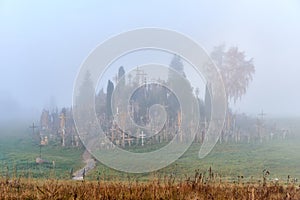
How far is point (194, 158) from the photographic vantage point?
20969mm

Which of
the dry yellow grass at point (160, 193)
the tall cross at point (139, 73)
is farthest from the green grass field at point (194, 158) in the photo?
the dry yellow grass at point (160, 193)

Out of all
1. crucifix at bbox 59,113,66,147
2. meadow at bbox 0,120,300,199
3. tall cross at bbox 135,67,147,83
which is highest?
tall cross at bbox 135,67,147,83

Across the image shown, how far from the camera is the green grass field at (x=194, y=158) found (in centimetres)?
1798

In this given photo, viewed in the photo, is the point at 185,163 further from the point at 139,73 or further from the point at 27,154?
the point at 27,154

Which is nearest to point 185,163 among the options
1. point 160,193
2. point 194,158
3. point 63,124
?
point 194,158

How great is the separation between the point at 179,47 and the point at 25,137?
54.8 ft

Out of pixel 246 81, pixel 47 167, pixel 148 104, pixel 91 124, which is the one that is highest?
pixel 246 81

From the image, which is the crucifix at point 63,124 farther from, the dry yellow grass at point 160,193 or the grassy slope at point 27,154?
the dry yellow grass at point 160,193

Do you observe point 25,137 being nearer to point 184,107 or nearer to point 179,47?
point 184,107

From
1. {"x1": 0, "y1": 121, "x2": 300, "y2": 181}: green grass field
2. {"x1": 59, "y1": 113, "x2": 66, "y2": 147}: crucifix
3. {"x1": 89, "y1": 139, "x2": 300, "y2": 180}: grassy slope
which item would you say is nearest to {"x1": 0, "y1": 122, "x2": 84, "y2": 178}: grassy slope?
{"x1": 0, "y1": 121, "x2": 300, "y2": 181}: green grass field

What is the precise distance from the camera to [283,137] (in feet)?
90.8

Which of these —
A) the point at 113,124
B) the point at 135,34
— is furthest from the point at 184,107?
the point at 135,34

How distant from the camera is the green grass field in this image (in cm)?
1798

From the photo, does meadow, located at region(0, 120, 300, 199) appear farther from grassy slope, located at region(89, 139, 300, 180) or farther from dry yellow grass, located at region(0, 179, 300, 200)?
dry yellow grass, located at region(0, 179, 300, 200)
